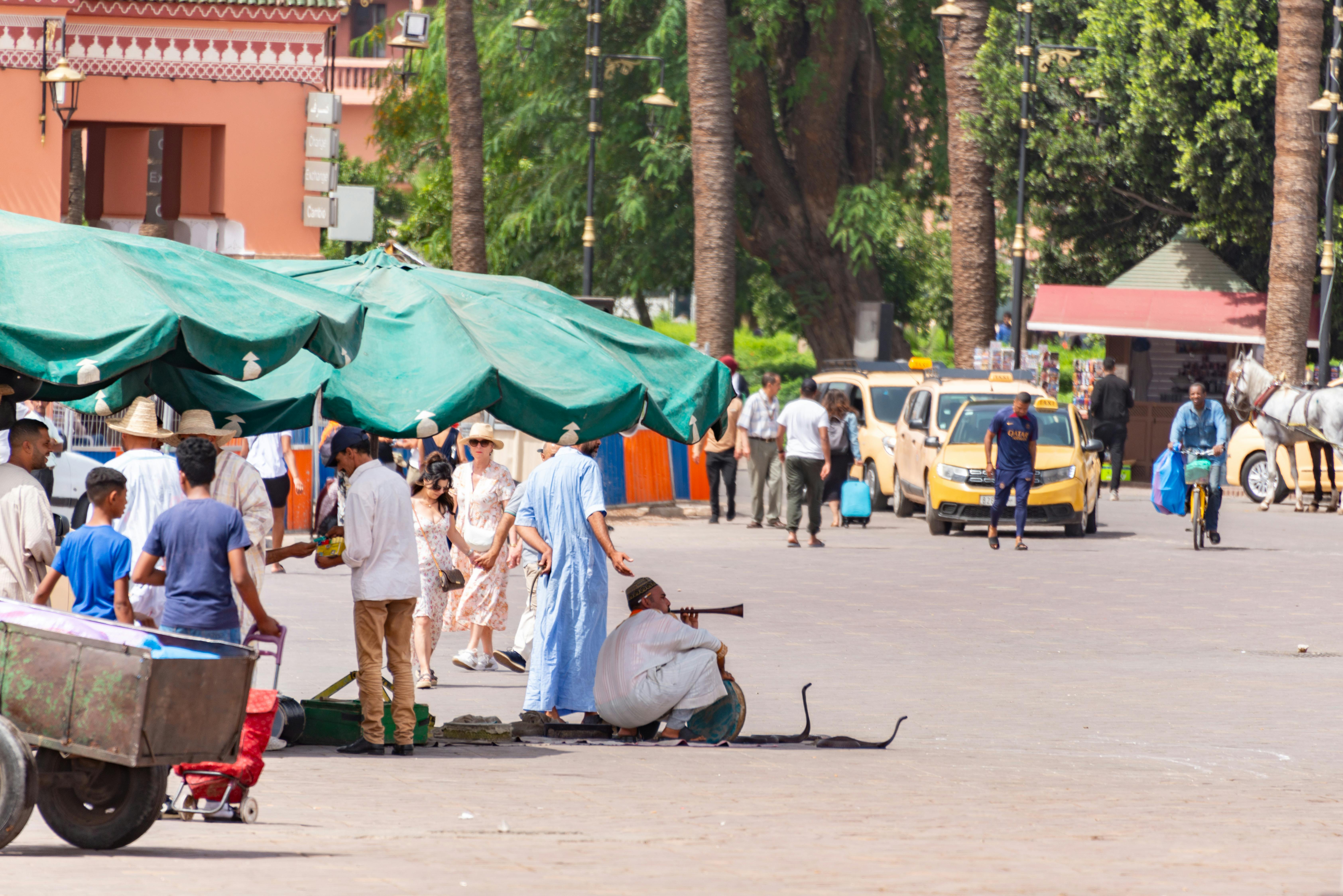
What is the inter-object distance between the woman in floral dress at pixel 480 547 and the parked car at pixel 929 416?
434 inches

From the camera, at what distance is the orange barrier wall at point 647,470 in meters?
25.8

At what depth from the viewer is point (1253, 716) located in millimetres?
11688

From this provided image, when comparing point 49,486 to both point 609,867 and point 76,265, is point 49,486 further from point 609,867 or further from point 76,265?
point 609,867

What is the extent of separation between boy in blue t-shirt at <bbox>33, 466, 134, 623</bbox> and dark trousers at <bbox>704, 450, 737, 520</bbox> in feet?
53.7

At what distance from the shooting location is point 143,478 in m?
9.81

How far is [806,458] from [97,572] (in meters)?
13.7

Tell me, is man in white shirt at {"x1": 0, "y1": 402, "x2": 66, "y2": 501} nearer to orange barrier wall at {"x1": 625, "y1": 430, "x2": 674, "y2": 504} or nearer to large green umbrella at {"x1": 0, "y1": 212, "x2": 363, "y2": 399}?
large green umbrella at {"x1": 0, "y1": 212, "x2": 363, "y2": 399}

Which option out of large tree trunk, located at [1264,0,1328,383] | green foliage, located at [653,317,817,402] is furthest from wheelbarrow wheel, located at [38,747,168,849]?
green foliage, located at [653,317,817,402]

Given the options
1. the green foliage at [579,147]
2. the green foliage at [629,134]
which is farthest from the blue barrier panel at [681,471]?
the green foliage at [579,147]

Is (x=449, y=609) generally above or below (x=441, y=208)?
below

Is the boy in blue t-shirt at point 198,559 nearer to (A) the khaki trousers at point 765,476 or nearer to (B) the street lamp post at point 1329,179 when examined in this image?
(A) the khaki trousers at point 765,476

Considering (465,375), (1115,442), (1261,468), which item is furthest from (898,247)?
(465,375)

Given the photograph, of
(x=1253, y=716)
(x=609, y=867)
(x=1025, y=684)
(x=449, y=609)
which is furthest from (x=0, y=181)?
(x=609, y=867)

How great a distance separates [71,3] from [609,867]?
19.0 m
